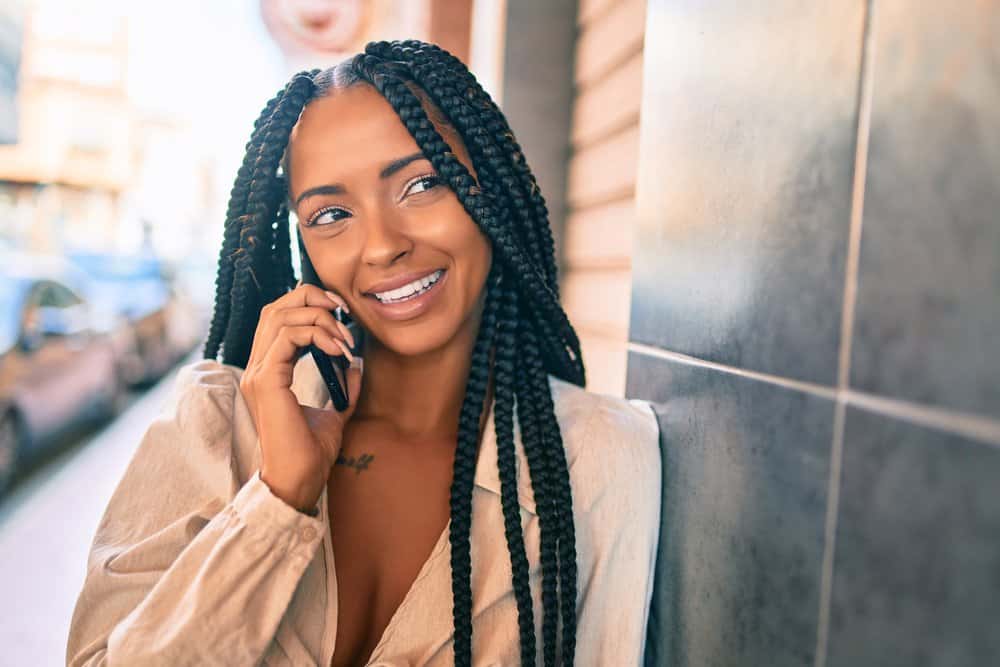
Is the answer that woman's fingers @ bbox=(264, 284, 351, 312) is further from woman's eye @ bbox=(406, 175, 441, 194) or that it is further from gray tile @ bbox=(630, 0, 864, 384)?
gray tile @ bbox=(630, 0, 864, 384)

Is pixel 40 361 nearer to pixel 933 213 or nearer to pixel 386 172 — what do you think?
pixel 386 172

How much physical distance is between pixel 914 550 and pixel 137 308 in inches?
319

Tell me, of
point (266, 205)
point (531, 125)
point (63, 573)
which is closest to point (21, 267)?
point (63, 573)

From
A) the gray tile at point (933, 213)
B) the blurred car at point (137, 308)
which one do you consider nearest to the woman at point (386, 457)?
the gray tile at point (933, 213)

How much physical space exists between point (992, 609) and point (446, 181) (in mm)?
1116

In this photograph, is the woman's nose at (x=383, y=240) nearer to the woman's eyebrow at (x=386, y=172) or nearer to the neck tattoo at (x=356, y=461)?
the woman's eyebrow at (x=386, y=172)

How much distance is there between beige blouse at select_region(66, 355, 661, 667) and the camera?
1.23 metres

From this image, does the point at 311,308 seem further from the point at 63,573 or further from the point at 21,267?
the point at 21,267

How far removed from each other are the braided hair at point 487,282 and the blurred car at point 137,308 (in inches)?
209

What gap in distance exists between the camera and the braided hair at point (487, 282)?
4.51ft

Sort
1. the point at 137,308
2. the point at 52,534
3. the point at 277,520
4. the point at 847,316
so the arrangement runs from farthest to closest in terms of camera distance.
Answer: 1. the point at 137,308
2. the point at 52,534
3. the point at 277,520
4. the point at 847,316

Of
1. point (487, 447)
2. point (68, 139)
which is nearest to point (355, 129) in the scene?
point (487, 447)

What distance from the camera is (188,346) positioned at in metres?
10.2

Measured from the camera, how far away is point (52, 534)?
416 cm
